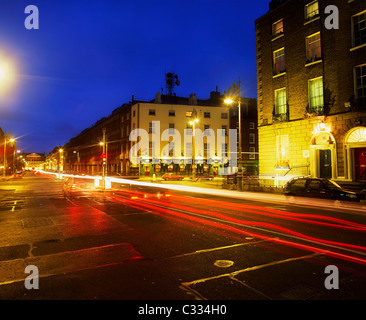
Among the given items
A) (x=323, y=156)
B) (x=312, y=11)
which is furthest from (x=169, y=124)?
(x=323, y=156)

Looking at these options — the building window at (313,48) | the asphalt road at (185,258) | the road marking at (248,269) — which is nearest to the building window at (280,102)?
the building window at (313,48)

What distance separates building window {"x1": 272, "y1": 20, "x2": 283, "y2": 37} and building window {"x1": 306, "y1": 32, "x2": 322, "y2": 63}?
3.02m

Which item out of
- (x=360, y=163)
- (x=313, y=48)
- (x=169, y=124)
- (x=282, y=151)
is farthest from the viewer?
(x=169, y=124)

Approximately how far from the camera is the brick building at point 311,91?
17359 mm

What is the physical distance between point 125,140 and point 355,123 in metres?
46.2

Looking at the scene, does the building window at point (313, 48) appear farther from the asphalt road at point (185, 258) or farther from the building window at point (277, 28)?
the asphalt road at point (185, 258)

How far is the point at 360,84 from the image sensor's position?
17344 millimetres

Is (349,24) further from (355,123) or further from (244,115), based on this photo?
(244,115)

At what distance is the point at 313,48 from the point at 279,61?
3.20m

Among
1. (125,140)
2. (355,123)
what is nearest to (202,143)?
(125,140)

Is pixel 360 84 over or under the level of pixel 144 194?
over

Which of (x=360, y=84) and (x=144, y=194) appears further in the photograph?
(x=144, y=194)

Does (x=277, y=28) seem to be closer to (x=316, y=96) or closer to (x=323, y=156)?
(x=316, y=96)
